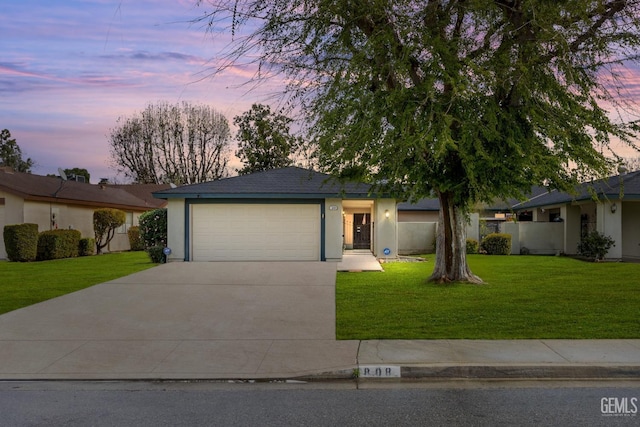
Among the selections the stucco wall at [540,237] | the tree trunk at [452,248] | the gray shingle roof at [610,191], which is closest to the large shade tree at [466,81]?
the tree trunk at [452,248]

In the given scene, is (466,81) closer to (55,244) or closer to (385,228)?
(385,228)

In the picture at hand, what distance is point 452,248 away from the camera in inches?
615

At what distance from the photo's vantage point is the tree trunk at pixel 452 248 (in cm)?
1545

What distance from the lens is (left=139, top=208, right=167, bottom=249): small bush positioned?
2300 cm

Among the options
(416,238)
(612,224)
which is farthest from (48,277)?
(612,224)

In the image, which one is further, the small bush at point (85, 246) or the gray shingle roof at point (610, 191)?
the small bush at point (85, 246)

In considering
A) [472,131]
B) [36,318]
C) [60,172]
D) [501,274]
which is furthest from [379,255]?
[60,172]

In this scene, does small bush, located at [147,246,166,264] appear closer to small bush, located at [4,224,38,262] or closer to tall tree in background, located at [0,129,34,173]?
small bush, located at [4,224,38,262]

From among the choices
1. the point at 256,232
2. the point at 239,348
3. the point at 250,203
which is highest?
the point at 250,203

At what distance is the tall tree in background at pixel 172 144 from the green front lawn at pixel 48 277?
2636 centimetres

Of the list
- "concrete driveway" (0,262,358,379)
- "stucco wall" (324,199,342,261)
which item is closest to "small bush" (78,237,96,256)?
"stucco wall" (324,199,342,261)

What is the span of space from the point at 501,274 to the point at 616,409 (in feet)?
40.9

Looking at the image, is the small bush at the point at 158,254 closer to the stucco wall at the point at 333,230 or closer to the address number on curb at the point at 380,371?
the stucco wall at the point at 333,230

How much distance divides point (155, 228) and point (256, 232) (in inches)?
174
